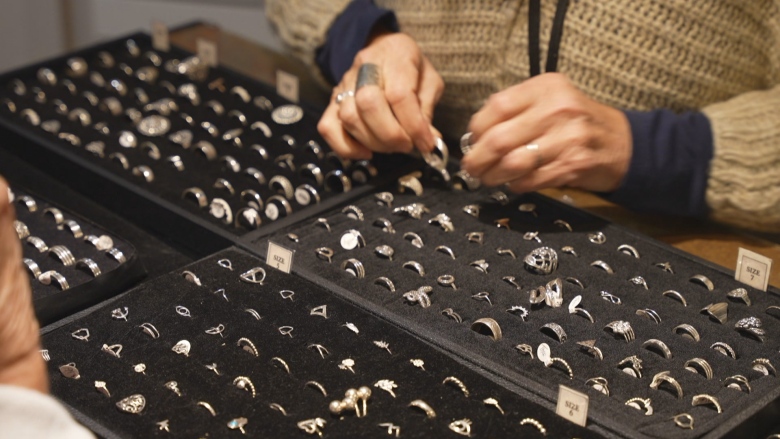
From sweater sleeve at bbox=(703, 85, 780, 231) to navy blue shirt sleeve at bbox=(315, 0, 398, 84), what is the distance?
0.61 m

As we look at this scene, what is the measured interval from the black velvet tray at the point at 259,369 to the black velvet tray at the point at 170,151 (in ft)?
0.65

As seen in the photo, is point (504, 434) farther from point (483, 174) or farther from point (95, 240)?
point (95, 240)

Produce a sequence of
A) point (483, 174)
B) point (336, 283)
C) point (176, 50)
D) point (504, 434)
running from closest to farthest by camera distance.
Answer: point (504, 434), point (336, 283), point (483, 174), point (176, 50)

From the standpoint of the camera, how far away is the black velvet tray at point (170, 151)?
1.54 m

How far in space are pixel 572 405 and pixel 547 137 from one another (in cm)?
50

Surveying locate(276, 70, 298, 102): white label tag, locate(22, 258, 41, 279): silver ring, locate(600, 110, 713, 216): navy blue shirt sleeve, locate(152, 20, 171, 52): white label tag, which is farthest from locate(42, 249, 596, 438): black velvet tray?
locate(152, 20, 171, 52): white label tag

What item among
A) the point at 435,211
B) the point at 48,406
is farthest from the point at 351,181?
the point at 48,406

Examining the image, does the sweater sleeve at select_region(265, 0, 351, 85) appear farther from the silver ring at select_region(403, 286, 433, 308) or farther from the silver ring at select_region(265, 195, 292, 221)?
the silver ring at select_region(403, 286, 433, 308)

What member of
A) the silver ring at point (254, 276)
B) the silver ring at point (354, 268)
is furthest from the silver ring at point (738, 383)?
the silver ring at point (254, 276)

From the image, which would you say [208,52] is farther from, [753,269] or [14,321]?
[14,321]

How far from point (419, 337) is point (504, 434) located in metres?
0.21

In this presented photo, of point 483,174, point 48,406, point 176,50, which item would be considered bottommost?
point 176,50

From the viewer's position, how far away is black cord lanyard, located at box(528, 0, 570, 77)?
1540 millimetres

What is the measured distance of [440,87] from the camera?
1642 mm
